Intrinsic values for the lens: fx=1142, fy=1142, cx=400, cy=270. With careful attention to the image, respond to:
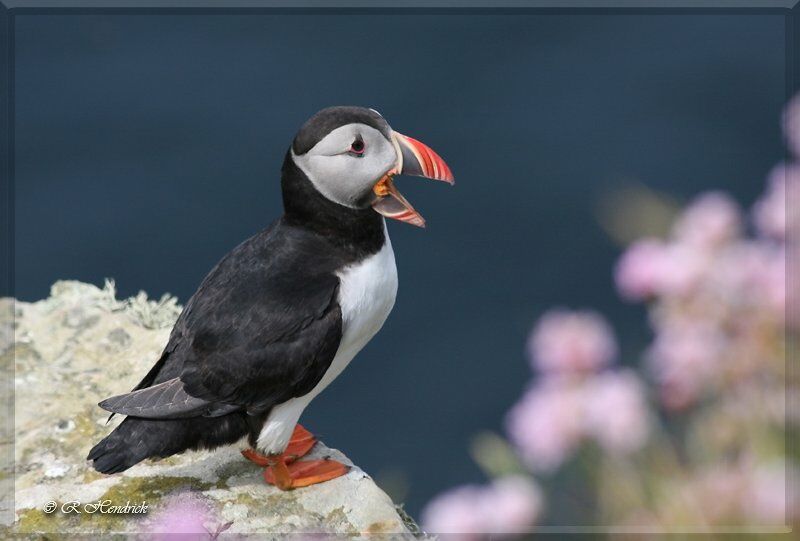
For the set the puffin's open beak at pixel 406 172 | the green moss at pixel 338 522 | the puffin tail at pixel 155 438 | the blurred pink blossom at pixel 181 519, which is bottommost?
the green moss at pixel 338 522

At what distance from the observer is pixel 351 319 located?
4562mm

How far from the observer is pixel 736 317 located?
2.57m

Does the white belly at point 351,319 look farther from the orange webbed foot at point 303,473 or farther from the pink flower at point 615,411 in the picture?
the pink flower at point 615,411

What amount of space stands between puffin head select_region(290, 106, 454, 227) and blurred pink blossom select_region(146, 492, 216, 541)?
4.48 ft

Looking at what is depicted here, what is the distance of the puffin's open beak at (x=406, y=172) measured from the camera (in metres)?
4.53

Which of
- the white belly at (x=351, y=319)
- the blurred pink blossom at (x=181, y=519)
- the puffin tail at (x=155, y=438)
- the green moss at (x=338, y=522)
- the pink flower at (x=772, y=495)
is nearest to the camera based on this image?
the pink flower at (x=772, y=495)

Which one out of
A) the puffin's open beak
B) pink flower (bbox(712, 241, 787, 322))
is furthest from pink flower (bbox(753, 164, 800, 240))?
the puffin's open beak

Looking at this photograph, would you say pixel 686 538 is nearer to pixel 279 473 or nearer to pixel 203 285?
pixel 279 473

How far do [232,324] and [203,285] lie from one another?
1.27 ft

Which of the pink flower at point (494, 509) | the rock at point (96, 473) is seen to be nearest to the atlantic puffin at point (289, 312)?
the rock at point (96, 473)

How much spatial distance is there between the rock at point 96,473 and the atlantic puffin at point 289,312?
0.55 ft

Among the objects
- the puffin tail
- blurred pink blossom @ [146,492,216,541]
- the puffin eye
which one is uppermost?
the puffin eye

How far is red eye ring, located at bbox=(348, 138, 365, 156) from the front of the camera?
4.52m

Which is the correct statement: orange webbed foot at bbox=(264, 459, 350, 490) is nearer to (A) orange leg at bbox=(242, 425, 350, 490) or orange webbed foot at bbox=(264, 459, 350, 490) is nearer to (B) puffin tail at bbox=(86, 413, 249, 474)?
(A) orange leg at bbox=(242, 425, 350, 490)
